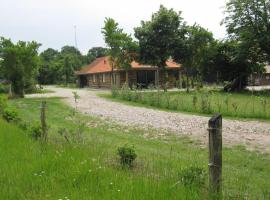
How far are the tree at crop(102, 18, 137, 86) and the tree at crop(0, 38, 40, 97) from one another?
23.8 feet

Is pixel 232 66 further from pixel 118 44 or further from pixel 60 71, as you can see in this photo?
pixel 60 71

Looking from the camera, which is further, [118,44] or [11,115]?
[118,44]

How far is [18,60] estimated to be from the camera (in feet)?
112

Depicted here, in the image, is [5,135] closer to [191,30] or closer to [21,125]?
[21,125]

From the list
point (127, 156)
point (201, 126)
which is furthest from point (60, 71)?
point (127, 156)

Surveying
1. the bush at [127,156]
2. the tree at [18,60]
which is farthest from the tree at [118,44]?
the bush at [127,156]

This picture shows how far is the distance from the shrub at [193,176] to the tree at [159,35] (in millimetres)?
34295

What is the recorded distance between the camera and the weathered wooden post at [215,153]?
15.8 feet

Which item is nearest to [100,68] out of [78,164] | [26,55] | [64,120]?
[26,55]

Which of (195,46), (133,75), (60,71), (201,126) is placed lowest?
(201,126)

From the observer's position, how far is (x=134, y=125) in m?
14.6

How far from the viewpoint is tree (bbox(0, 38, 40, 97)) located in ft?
112

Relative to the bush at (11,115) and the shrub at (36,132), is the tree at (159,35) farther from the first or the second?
the shrub at (36,132)

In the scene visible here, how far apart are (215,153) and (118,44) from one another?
35.3 m
